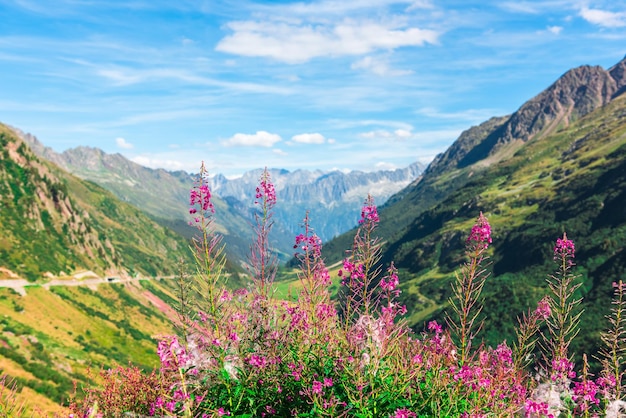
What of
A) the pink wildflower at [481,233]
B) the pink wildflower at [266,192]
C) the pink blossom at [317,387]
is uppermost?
the pink wildflower at [266,192]

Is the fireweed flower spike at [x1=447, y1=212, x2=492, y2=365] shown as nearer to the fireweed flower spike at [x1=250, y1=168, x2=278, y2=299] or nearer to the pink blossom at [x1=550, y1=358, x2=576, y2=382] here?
the pink blossom at [x1=550, y1=358, x2=576, y2=382]

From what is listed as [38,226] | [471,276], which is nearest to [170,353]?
[471,276]

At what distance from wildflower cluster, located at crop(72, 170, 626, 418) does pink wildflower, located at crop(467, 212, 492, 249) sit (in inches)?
0.8

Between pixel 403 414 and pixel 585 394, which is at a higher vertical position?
pixel 403 414

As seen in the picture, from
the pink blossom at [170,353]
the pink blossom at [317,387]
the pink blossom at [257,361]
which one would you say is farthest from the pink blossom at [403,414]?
the pink blossom at [170,353]

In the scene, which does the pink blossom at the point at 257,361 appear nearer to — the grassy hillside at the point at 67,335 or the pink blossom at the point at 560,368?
the grassy hillside at the point at 67,335

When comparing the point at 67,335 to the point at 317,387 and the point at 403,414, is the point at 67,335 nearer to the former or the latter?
the point at 317,387

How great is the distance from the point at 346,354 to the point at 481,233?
9.81ft

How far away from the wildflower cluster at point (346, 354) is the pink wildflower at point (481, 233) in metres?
0.02

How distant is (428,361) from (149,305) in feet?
524

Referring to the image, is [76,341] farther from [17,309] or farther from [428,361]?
[428,361]

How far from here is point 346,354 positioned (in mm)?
7336

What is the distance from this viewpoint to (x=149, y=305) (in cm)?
15250

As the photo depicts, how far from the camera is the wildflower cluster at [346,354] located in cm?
647
